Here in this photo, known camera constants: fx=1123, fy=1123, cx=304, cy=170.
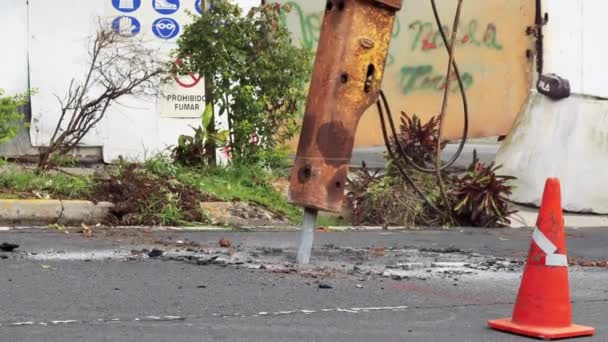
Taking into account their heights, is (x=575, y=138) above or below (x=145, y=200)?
above

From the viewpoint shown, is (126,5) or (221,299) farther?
(126,5)

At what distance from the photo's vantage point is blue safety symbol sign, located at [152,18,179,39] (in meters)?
12.1

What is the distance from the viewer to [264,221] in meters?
10.1

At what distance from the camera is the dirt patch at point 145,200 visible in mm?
9266

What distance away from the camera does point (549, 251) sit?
19.5 feet

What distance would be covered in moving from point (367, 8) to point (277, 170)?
486cm

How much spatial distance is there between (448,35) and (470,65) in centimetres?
53

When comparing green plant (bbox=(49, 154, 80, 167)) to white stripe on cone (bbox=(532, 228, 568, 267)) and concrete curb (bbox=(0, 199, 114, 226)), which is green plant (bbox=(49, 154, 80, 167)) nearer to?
concrete curb (bbox=(0, 199, 114, 226))

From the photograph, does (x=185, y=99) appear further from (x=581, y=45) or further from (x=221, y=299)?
(x=221, y=299)

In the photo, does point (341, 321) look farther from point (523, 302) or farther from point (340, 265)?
point (340, 265)

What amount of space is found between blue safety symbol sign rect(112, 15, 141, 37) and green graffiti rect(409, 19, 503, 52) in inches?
146

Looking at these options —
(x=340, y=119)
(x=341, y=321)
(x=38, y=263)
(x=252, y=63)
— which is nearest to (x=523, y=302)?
(x=341, y=321)

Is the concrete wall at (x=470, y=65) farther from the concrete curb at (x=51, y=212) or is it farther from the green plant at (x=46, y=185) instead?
the concrete curb at (x=51, y=212)

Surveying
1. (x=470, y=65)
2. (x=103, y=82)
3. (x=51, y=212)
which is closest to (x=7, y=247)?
(x=51, y=212)
